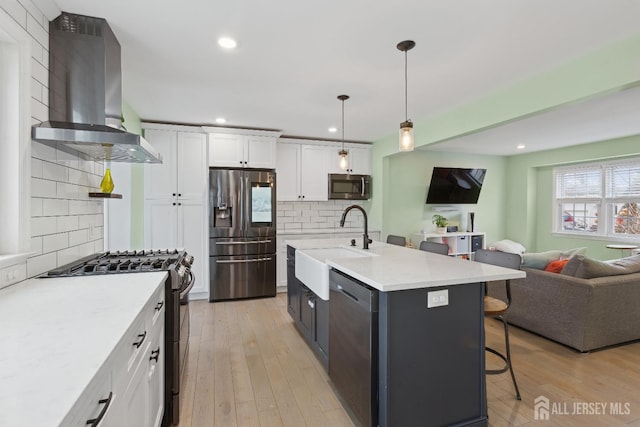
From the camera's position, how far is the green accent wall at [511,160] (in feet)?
7.80

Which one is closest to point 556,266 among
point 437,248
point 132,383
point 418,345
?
point 437,248

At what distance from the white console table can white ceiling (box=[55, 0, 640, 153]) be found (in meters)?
2.89

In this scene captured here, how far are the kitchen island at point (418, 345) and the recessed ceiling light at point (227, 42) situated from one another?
1745mm

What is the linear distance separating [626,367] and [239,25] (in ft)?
12.7

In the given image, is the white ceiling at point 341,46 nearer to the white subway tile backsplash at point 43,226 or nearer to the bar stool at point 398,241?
the white subway tile backsplash at point 43,226

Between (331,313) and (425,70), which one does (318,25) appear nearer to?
(425,70)

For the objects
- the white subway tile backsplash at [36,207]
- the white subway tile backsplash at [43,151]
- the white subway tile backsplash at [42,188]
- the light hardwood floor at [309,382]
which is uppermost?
the white subway tile backsplash at [43,151]

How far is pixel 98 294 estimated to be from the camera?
1.47m

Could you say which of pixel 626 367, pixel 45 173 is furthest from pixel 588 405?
pixel 45 173

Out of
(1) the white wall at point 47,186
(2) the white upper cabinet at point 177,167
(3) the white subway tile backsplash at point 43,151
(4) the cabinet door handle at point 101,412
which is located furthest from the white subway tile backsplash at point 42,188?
(2) the white upper cabinet at point 177,167

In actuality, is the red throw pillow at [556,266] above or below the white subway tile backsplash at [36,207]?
below

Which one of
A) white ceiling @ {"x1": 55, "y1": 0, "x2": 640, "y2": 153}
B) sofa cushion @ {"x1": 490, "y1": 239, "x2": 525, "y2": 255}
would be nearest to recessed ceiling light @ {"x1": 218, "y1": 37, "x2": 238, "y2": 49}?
white ceiling @ {"x1": 55, "y1": 0, "x2": 640, "y2": 153}

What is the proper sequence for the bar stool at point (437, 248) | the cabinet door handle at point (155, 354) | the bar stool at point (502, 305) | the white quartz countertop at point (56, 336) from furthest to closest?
the bar stool at point (437, 248)
the bar stool at point (502, 305)
the cabinet door handle at point (155, 354)
the white quartz countertop at point (56, 336)

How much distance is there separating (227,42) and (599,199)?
20.9 ft
